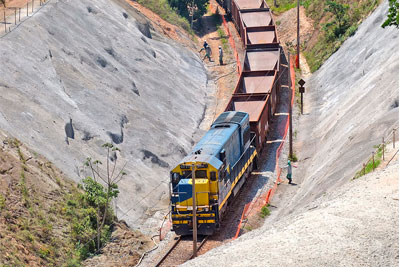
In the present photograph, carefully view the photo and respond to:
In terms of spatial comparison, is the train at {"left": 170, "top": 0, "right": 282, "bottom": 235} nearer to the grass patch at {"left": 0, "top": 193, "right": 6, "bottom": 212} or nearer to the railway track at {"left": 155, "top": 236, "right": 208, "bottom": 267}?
the railway track at {"left": 155, "top": 236, "right": 208, "bottom": 267}

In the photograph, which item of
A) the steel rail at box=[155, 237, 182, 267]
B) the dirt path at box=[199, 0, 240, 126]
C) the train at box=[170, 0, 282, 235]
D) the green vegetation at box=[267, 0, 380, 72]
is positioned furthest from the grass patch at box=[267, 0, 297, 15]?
the steel rail at box=[155, 237, 182, 267]

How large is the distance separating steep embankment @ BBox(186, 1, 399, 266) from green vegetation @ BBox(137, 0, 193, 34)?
62.9 ft

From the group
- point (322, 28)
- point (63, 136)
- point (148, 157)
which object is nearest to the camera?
point (63, 136)

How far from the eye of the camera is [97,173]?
3566cm

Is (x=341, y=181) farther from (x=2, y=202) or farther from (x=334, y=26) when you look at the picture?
(x=334, y=26)

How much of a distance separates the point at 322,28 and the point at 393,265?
47699 mm

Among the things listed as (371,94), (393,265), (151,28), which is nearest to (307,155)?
(371,94)

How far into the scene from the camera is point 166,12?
7494 centimetres

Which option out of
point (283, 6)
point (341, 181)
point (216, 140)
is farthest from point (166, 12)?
Answer: point (341, 181)

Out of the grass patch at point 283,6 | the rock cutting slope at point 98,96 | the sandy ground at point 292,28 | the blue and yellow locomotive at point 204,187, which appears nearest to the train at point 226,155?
the blue and yellow locomotive at point 204,187

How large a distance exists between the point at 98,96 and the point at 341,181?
1863cm

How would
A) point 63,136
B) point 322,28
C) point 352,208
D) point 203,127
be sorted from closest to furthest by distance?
point 352,208 < point 63,136 < point 203,127 < point 322,28

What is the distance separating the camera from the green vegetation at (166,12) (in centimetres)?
7388

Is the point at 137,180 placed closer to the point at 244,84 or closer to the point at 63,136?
the point at 63,136
